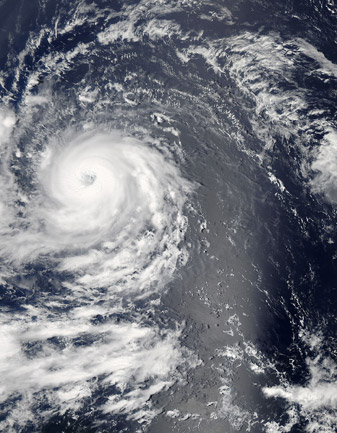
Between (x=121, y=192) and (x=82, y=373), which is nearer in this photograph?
(x=82, y=373)

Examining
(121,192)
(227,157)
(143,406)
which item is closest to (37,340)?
(143,406)

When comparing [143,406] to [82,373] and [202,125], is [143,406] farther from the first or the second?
[202,125]

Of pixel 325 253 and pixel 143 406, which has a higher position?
pixel 325 253

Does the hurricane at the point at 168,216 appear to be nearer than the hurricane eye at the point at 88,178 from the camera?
Yes

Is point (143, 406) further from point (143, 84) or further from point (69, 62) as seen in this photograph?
point (69, 62)

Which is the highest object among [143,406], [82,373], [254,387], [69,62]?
[69,62]

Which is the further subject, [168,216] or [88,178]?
[88,178]

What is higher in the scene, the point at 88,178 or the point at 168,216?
the point at 88,178

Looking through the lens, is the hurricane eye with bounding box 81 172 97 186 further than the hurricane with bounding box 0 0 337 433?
Yes

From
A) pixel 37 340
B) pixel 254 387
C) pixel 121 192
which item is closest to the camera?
pixel 254 387

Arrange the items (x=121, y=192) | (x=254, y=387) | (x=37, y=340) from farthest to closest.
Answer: (x=121, y=192)
(x=37, y=340)
(x=254, y=387)
